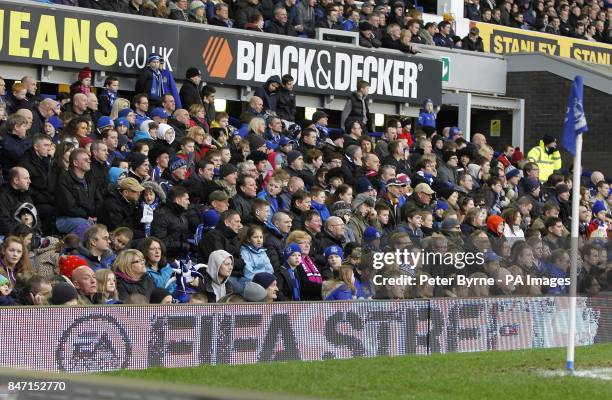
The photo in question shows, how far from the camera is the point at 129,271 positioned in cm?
1247

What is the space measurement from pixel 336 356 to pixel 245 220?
9.68 ft

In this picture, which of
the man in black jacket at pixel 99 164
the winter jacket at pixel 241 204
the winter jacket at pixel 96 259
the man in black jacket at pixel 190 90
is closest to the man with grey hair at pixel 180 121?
the man in black jacket at pixel 190 90

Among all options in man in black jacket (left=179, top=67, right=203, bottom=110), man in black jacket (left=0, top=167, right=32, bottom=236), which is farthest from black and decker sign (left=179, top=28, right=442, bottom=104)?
man in black jacket (left=0, top=167, right=32, bottom=236)

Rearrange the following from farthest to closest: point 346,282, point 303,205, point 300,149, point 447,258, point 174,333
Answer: point 300,149 → point 303,205 → point 447,258 → point 346,282 → point 174,333

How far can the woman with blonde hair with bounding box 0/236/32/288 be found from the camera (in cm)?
1191

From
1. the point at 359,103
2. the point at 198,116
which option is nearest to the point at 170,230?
the point at 198,116

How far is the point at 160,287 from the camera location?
1300 cm

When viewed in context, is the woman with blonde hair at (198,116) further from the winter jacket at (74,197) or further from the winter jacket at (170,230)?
the winter jacket at (74,197)

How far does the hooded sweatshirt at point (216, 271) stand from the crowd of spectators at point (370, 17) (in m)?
8.77

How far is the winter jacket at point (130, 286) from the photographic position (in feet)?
40.6

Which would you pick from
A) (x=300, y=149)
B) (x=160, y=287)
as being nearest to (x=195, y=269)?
(x=160, y=287)

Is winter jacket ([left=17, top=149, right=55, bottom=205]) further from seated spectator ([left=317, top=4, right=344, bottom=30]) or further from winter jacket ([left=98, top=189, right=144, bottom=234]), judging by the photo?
seated spectator ([left=317, top=4, right=344, bottom=30])

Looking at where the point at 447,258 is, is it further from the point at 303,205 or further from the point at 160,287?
A: the point at 160,287

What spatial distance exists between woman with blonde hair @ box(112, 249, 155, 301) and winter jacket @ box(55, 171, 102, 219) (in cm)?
234
